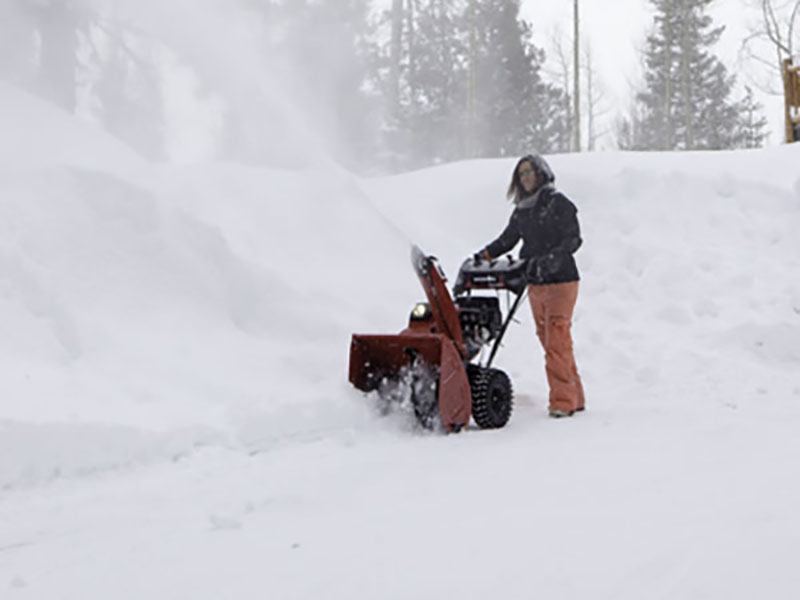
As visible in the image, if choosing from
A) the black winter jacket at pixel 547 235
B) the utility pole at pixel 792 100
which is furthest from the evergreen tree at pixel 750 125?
the black winter jacket at pixel 547 235

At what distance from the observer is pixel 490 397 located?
4770 millimetres

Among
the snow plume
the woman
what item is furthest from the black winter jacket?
the snow plume

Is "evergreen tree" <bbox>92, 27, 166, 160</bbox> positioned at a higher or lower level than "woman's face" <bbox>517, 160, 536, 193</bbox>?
higher

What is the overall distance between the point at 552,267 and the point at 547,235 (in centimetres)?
30

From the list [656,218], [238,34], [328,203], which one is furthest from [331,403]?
[238,34]

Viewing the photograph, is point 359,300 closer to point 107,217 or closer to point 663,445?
point 107,217

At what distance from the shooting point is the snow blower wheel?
4711 millimetres

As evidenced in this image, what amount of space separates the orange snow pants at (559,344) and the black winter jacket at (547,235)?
0.31 ft

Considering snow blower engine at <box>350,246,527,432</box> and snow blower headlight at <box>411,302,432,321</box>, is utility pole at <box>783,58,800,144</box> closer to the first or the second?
snow blower engine at <box>350,246,527,432</box>

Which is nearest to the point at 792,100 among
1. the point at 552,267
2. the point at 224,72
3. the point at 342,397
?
the point at 224,72

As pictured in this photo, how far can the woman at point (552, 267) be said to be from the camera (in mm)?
5238

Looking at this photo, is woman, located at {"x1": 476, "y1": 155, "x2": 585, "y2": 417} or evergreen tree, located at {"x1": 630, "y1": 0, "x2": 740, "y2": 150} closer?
woman, located at {"x1": 476, "y1": 155, "x2": 585, "y2": 417}

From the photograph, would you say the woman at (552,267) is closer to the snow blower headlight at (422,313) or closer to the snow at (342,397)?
the snow at (342,397)

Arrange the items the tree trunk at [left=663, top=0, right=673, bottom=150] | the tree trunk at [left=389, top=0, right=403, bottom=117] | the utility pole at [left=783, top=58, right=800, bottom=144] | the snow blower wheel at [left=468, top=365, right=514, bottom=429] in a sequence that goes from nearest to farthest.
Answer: the snow blower wheel at [left=468, top=365, right=514, bottom=429], the utility pole at [left=783, top=58, right=800, bottom=144], the tree trunk at [left=389, top=0, right=403, bottom=117], the tree trunk at [left=663, top=0, right=673, bottom=150]
